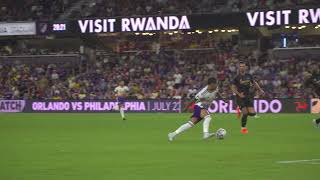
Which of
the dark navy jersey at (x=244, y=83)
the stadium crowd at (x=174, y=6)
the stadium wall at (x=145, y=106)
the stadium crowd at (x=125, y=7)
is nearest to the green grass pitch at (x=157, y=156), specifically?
the dark navy jersey at (x=244, y=83)

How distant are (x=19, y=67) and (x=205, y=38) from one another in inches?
551

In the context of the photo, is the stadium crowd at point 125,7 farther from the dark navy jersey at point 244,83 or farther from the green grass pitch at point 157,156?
the green grass pitch at point 157,156

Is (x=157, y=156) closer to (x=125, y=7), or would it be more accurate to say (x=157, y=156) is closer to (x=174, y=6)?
(x=174, y=6)

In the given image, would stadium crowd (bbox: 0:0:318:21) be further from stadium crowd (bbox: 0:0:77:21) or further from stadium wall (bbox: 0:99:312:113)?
stadium wall (bbox: 0:99:312:113)

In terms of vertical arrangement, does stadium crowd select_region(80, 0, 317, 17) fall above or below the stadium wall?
above

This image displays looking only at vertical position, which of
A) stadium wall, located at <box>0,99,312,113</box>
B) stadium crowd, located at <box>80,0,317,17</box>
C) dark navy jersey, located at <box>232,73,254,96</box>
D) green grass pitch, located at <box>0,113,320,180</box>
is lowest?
green grass pitch, located at <box>0,113,320,180</box>

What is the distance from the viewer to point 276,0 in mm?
41594

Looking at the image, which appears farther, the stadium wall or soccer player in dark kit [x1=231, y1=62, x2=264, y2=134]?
the stadium wall

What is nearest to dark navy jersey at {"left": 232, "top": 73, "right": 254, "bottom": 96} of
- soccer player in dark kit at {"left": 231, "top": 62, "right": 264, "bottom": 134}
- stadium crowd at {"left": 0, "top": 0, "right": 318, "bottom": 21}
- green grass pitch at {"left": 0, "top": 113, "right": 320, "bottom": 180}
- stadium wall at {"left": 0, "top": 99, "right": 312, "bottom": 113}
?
soccer player in dark kit at {"left": 231, "top": 62, "right": 264, "bottom": 134}

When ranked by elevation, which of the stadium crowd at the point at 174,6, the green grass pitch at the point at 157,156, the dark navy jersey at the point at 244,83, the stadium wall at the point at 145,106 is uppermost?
the stadium crowd at the point at 174,6

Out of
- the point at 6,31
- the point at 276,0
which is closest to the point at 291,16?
the point at 276,0

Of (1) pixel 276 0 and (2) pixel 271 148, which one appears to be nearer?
(2) pixel 271 148

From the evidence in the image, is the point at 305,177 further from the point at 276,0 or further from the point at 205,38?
the point at 205,38

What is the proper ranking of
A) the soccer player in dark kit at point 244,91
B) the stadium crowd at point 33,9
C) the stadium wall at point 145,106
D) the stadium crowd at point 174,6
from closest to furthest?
the soccer player in dark kit at point 244,91 < the stadium wall at point 145,106 < the stadium crowd at point 174,6 < the stadium crowd at point 33,9
